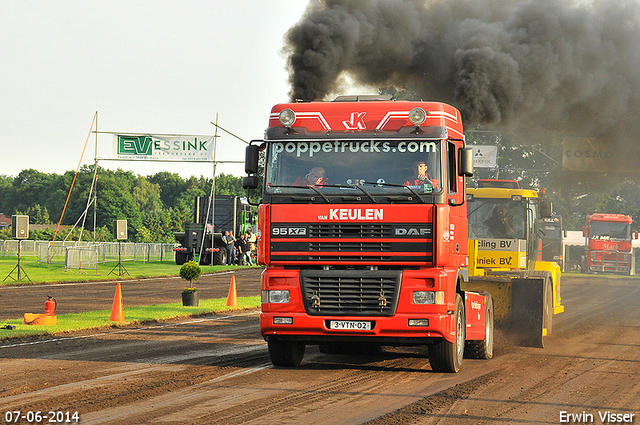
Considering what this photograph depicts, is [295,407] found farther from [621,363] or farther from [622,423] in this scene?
[621,363]

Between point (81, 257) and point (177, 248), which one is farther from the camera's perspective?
point (177, 248)

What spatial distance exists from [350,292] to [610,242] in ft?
148

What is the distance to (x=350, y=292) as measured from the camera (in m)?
9.72

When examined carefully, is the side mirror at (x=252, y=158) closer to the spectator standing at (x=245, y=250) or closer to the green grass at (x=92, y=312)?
the green grass at (x=92, y=312)

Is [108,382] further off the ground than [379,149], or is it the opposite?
[379,149]

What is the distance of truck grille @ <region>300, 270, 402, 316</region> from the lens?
962 centimetres

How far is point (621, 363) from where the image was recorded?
11664 millimetres

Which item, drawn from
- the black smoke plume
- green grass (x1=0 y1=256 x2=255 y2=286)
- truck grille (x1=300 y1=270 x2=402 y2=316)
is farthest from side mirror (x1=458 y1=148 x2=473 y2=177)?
green grass (x1=0 y1=256 x2=255 y2=286)

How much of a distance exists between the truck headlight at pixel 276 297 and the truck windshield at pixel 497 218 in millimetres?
6792

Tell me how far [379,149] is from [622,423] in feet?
14.5

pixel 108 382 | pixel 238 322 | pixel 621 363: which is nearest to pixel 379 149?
pixel 108 382

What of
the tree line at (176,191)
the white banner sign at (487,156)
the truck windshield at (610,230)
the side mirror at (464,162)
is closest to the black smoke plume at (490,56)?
the tree line at (176,191)

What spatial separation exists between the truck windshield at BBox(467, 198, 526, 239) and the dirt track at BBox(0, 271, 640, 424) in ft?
7.92

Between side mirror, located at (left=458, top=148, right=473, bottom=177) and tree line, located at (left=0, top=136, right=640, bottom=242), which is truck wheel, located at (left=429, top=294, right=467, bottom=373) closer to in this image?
side mirror, located at (left=458, top=148, right=473, bottom=177)
